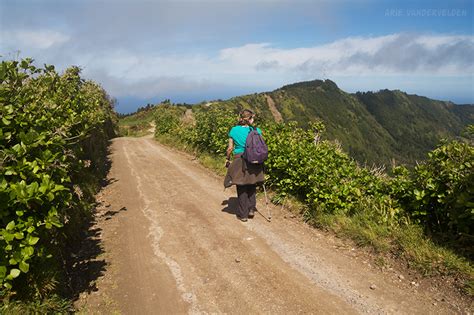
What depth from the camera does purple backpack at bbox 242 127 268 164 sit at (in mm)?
7207

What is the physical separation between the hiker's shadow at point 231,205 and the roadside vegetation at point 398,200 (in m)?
1.19

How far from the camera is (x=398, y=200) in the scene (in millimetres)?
6781

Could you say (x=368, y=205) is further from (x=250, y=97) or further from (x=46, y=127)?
(x=250, y=97)

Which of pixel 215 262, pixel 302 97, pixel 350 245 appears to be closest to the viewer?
pixel 215 262

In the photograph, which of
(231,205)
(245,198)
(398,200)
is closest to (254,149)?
Result: (245,198)

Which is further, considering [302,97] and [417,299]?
[302,97]

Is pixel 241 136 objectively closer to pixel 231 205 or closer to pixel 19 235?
pixel 231 205

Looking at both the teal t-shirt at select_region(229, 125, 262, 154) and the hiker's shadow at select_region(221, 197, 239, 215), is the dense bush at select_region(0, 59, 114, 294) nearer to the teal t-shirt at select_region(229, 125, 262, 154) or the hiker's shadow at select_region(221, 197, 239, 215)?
the teal t-shirt at select_region(229, 125, 262, 154)

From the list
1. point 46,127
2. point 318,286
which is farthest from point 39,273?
point 318,286

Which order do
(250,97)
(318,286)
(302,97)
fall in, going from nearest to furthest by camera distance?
(318,286)
(250,97)
(302,97)

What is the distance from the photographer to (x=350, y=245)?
6.33 meters

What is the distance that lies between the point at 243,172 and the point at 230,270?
257 cm

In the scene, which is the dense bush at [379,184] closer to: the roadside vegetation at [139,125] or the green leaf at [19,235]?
the green leaf at [19,235]

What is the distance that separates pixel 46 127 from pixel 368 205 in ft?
21.1
